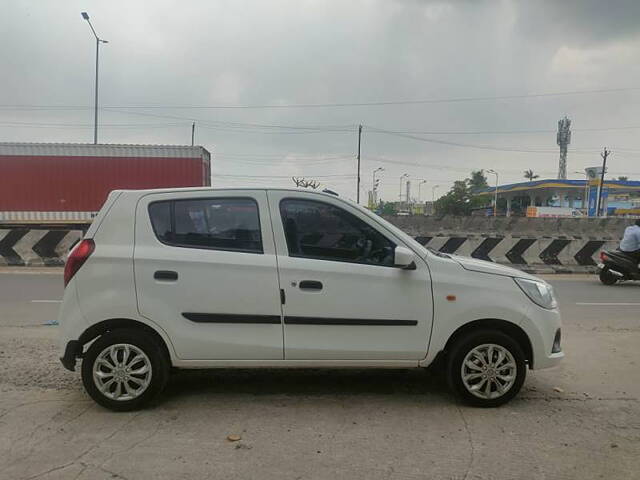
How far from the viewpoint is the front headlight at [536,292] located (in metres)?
3.84

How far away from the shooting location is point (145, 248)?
375cm

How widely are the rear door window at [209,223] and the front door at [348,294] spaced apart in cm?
21

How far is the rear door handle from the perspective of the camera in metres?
3.69

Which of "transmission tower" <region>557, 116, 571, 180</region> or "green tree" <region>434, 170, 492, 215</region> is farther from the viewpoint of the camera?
"transmission tower" <region>557, 116, 571, 180</region>

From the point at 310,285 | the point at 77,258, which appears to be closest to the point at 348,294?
the point at 310,285

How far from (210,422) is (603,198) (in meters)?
74.8

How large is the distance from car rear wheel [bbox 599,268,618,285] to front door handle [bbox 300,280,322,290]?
32.7 ft

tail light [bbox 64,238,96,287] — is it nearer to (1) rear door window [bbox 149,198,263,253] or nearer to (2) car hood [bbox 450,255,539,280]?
(1) rear door window [bbox 149,198,263,253]

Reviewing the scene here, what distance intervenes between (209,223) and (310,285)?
3.07ft

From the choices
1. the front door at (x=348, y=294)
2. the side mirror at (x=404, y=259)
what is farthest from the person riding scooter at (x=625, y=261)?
the side mirror at (x=404, y=259)

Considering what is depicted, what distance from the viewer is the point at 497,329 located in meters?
3.84

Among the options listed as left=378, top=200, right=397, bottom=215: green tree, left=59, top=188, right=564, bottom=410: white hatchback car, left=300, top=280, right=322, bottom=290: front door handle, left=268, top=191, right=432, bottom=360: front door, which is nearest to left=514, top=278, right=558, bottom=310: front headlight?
left=59, top=188, right=564, bottom=410: white hatchback car

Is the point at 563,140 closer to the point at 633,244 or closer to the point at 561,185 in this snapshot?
the point at 561,185

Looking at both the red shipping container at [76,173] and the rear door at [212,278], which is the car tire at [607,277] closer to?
the rear door at [212,278]
